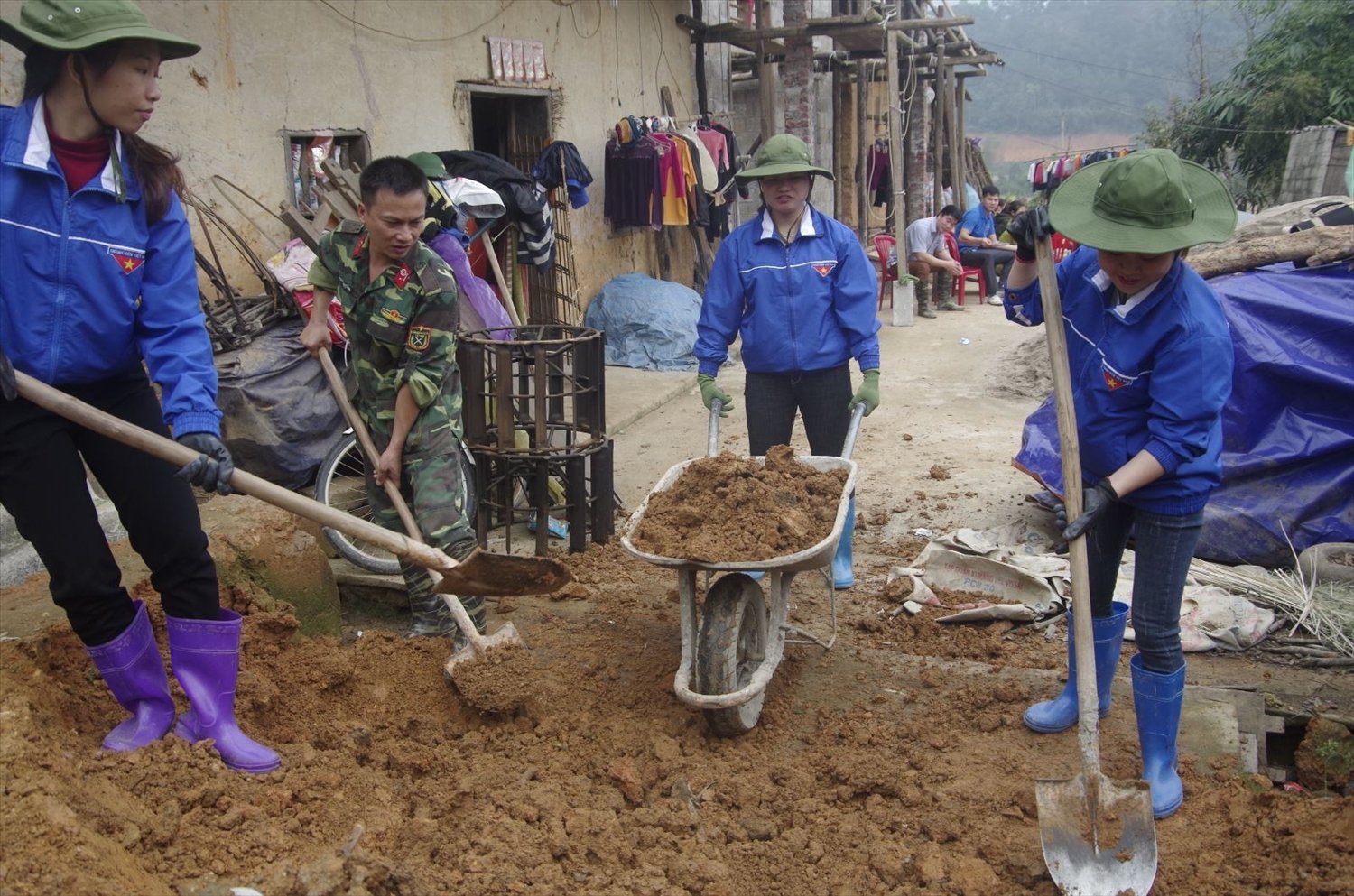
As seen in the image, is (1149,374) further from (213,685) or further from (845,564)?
(213,685)

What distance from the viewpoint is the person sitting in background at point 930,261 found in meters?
13.9

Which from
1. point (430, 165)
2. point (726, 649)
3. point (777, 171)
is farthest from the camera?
point (430, 165)

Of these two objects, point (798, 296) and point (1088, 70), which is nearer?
point (798, 296)

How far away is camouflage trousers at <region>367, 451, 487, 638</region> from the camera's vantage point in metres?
3.87

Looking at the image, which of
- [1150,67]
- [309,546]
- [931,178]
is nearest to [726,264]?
[309,546]

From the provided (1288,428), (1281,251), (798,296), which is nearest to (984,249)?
(1281,251)

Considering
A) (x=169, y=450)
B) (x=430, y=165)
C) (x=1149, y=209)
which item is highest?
(x=430, y=165)

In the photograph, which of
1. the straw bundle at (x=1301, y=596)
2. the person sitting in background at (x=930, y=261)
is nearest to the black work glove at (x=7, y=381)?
the straw bundle at (x=1301, y=596)

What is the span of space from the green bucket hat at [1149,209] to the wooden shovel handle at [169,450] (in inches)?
78.9

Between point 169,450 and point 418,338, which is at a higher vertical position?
point 418,338

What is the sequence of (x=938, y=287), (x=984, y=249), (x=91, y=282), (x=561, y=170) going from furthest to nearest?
(x=984, y=249) → (x=938, y=287) → (x=561, y=170) → (x=91, y=282)

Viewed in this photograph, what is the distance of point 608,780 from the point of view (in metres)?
3.17

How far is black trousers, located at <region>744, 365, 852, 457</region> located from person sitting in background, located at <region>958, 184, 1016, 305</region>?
35.5ft

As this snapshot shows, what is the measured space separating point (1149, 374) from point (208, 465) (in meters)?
2.49
